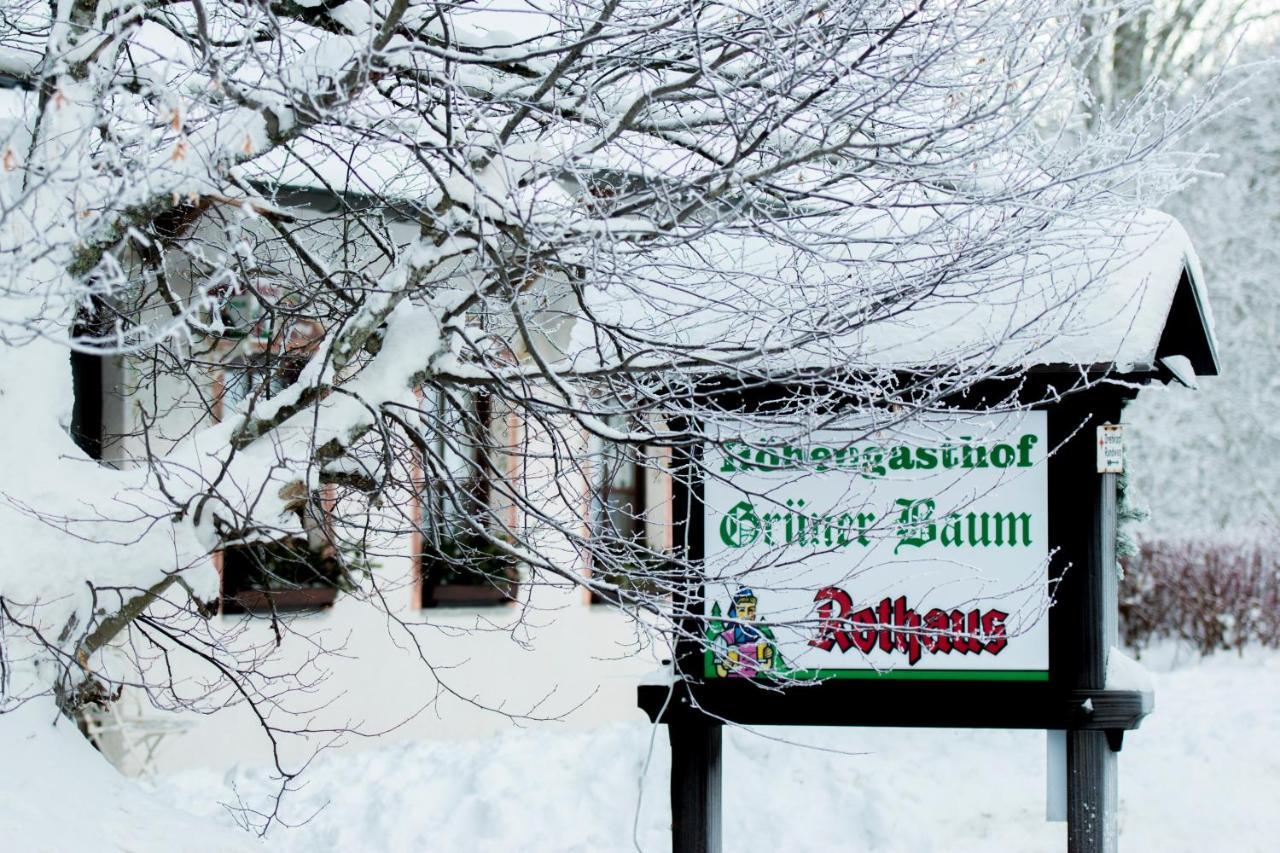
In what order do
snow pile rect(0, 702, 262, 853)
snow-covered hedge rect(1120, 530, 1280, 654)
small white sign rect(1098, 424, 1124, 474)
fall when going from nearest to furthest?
1. snow pile rect(0, 702, 262, 853)
2. small white sign rect(1098, 424, 1124, 474)
3. snow-covered hedge rect(1120, 530, 1280, 654)

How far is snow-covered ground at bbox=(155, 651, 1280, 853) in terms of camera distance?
9.35m

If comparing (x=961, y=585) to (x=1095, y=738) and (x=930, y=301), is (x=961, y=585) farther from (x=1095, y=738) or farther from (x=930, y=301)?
(x=930, y=301)

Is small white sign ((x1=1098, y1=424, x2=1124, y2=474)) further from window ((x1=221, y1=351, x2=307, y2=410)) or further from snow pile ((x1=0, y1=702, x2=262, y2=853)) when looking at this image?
snow pile ((x1=0, y1=702, x2=262, y2=853))

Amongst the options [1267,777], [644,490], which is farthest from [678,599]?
[644,490]

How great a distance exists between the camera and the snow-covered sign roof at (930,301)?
16.3 ft

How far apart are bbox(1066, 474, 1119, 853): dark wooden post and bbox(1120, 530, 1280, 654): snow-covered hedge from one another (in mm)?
7990

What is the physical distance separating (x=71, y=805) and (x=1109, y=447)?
4407 mm

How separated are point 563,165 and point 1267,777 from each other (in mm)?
7896

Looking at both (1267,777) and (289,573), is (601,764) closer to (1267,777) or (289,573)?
(289,573)

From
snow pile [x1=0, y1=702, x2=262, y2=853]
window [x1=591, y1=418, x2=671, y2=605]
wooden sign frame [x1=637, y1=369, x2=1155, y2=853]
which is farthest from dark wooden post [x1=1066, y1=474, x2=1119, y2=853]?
snow pile [x1=0, y1=702, x2=262, y2=853]

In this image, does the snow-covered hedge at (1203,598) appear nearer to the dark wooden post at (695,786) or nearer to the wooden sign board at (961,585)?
the wooden sign board at (961,585)

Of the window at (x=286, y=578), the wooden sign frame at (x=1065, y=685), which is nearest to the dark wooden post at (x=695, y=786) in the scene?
the wooden sign frame at (x=1065, y=685)

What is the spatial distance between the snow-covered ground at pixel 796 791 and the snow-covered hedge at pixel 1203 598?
2.34 m

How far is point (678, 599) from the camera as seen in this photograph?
21.5 feet
